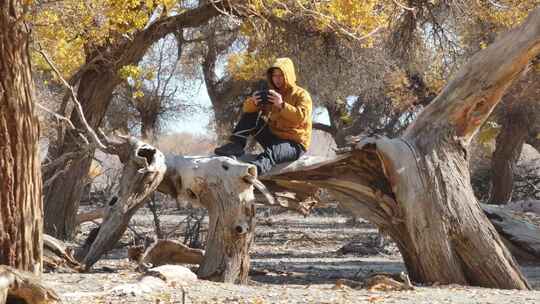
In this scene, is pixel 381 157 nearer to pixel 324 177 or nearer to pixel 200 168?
pixel 324 177

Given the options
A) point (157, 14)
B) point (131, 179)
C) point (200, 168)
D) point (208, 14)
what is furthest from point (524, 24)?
point (157, 14)

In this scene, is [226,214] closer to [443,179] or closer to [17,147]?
[443,179]

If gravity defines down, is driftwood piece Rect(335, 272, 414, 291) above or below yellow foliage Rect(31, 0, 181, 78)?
below

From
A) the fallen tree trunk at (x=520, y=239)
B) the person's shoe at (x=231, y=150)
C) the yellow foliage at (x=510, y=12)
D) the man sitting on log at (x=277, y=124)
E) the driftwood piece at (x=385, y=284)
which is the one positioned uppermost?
the yellow foliage at (x=510, y=12)

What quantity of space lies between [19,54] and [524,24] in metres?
5.05

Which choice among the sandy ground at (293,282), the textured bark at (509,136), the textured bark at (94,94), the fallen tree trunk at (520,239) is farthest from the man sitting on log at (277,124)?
the textured bark at (509,136)

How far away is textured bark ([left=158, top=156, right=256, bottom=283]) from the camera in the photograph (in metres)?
7.95

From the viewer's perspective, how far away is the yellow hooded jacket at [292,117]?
8.60 m

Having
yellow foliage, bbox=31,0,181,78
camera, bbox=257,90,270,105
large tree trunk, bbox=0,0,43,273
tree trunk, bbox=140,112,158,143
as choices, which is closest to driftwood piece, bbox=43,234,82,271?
camera, bbox=257,90,270,105

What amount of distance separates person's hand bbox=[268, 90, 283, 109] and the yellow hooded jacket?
17cm

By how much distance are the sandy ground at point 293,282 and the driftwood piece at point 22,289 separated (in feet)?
1.79

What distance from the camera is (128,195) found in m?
8.29

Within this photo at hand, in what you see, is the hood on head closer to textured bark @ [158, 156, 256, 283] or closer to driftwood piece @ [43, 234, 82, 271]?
textured bark @ [158, 156, 256, 283]

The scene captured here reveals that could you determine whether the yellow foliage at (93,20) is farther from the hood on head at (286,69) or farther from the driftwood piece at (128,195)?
the driftwood piece at (128,195)
